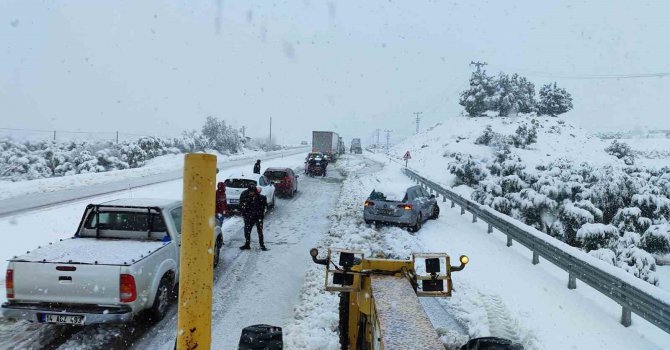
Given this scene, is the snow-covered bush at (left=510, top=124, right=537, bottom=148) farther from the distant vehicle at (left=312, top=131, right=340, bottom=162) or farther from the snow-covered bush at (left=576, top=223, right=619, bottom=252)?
the snow-covered bush at (left=576, top=223, right=619, bottom=252)

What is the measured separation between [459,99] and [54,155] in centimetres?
6501

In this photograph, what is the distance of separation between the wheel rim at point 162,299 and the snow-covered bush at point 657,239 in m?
14.2

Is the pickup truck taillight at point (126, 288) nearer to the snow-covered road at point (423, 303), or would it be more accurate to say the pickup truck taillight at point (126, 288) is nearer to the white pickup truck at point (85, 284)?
the white pickup truck at point (85, 284)

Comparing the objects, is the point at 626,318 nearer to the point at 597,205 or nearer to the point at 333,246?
the point at 333,246

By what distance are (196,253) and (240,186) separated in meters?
14.9

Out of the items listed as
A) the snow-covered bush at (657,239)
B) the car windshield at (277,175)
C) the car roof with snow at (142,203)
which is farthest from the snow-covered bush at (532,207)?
the car roof with snow at (142,203)

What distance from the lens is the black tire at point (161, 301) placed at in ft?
20.6

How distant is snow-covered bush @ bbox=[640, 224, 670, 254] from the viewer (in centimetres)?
1397

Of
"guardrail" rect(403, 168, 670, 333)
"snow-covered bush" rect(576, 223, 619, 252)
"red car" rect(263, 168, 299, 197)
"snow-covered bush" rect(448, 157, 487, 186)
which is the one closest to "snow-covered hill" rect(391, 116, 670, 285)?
"snow-covered bush" rect(576, 223, 619, 252)

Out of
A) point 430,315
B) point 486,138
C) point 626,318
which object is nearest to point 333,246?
point 430,315

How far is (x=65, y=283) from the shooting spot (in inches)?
215

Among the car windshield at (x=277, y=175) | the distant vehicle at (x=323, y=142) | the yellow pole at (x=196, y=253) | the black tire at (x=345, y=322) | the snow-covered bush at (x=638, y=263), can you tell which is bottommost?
the snow-covered bush at (x=638, y=263)

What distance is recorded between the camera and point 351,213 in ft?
54.0

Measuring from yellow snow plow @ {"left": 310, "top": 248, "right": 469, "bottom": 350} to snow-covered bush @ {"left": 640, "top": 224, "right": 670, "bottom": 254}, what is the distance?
42.3 feet
